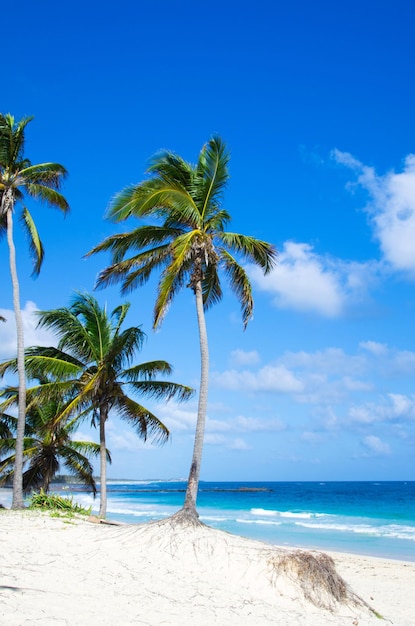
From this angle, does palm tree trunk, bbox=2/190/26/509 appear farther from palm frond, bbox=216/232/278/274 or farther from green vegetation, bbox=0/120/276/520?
palm frond, bbox=216/232/278/274

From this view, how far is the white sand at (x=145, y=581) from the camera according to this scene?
285 inches

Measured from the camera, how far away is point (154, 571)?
368 inches

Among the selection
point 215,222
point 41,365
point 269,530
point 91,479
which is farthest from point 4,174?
point 269,530

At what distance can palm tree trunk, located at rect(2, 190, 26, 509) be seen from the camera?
15562 mm

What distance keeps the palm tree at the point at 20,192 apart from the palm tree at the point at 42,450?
5489 mm

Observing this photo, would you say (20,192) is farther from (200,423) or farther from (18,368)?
(200,423)

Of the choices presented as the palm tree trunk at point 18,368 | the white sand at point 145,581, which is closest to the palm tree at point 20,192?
the palm tree trunk at point 18,368

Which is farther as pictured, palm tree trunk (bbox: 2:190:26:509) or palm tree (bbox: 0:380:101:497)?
palm tree (bbox: 0:380:101:497)

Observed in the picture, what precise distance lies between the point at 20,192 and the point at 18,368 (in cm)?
541

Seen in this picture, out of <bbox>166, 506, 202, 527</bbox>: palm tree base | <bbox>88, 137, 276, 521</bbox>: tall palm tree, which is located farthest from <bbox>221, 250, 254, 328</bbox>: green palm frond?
<bbox>166, 506, 202, 527</bbox>: palm tree base

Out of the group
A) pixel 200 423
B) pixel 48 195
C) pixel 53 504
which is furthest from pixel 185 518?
pixel 48 195

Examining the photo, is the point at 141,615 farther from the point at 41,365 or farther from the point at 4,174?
the point at 4,174

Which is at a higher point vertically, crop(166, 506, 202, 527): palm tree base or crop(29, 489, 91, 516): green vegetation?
crop(166, 506, 202, 527): palm tree base

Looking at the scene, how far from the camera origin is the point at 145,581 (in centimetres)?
887
